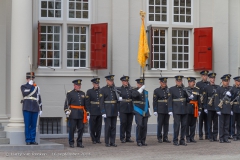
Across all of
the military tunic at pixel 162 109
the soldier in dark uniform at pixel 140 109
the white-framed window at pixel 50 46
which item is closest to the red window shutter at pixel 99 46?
the white-framed window at pixel 50 46

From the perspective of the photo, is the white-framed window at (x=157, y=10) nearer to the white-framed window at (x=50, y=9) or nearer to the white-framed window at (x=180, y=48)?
the white-framed window at (x=180, y=48)

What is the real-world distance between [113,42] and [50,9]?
2423mm

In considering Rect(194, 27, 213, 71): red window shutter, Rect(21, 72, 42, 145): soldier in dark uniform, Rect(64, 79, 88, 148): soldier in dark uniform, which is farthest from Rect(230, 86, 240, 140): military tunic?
Rect(21, 72, 42, 145): soldier in dark uniform

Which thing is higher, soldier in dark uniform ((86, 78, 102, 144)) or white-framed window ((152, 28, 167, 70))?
white-framed window ((152, 28, 167, 70))

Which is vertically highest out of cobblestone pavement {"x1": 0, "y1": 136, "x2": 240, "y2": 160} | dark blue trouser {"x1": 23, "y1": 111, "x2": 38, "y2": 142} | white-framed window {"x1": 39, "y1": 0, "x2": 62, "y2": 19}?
white-framed window {"x1": 39, "y1": 0, "x2": 62, "y2": 19}

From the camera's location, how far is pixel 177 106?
19.0m

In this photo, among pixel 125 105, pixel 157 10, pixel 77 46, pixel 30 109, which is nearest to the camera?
pixel 30 109

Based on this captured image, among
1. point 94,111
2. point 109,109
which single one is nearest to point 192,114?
point 109,109

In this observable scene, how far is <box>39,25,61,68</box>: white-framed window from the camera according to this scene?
21625 mm

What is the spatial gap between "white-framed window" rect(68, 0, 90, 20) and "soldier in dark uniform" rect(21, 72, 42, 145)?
4.93 meters

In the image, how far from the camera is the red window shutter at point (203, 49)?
75.6 feet

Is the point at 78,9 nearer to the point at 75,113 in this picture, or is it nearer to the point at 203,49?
the point at 203,49

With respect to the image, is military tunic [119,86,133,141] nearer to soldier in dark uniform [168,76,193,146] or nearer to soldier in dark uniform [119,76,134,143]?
soldier in dark uniform [119,76,134,143]

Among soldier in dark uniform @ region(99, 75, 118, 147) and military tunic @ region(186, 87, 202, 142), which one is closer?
soldier in dark uniform @ region(99, 75, 118, 147)
